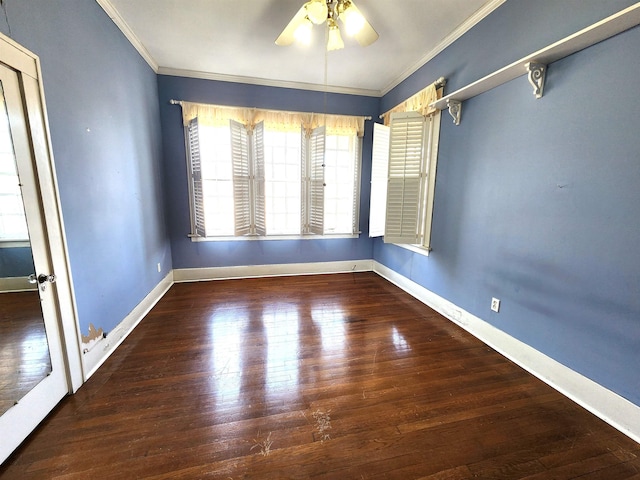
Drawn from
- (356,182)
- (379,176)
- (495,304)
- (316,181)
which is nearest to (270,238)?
(316,181)

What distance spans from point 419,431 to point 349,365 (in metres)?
0.68

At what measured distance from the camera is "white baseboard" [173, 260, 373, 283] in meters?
3.93

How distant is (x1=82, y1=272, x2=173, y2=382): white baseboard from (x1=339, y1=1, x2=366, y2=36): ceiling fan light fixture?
9.99 feet

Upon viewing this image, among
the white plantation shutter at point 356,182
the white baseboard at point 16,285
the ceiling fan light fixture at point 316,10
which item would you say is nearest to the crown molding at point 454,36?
the white plantation shutter at point 356,182

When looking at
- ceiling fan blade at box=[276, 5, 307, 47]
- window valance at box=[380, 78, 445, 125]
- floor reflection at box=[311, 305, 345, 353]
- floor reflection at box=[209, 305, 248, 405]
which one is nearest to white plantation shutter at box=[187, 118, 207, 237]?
floor reflection at box=[209, 305, 248, 405]

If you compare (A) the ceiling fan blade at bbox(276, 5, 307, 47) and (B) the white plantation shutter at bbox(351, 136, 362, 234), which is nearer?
(A) the ceiling fan blade at bbox(276, 5, 307, 47)

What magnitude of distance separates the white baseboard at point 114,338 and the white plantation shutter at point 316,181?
7.63 ft

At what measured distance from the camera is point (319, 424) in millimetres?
1556

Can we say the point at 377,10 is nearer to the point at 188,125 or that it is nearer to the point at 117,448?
the point at 188,125

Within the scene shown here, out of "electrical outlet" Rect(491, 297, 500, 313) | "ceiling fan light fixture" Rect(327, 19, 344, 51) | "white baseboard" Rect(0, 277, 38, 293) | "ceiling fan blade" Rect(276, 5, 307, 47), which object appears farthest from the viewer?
"electrical outlet" Rect(491, 297, 500, 313)

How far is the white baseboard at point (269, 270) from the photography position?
3.93 metres

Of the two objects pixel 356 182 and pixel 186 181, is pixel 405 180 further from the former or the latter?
pixel 186 181

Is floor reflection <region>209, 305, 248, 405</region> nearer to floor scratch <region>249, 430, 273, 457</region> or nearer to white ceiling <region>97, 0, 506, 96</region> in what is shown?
floor scratch <region>249, 430, 273, 457</region>

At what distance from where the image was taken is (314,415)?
5.31ft
